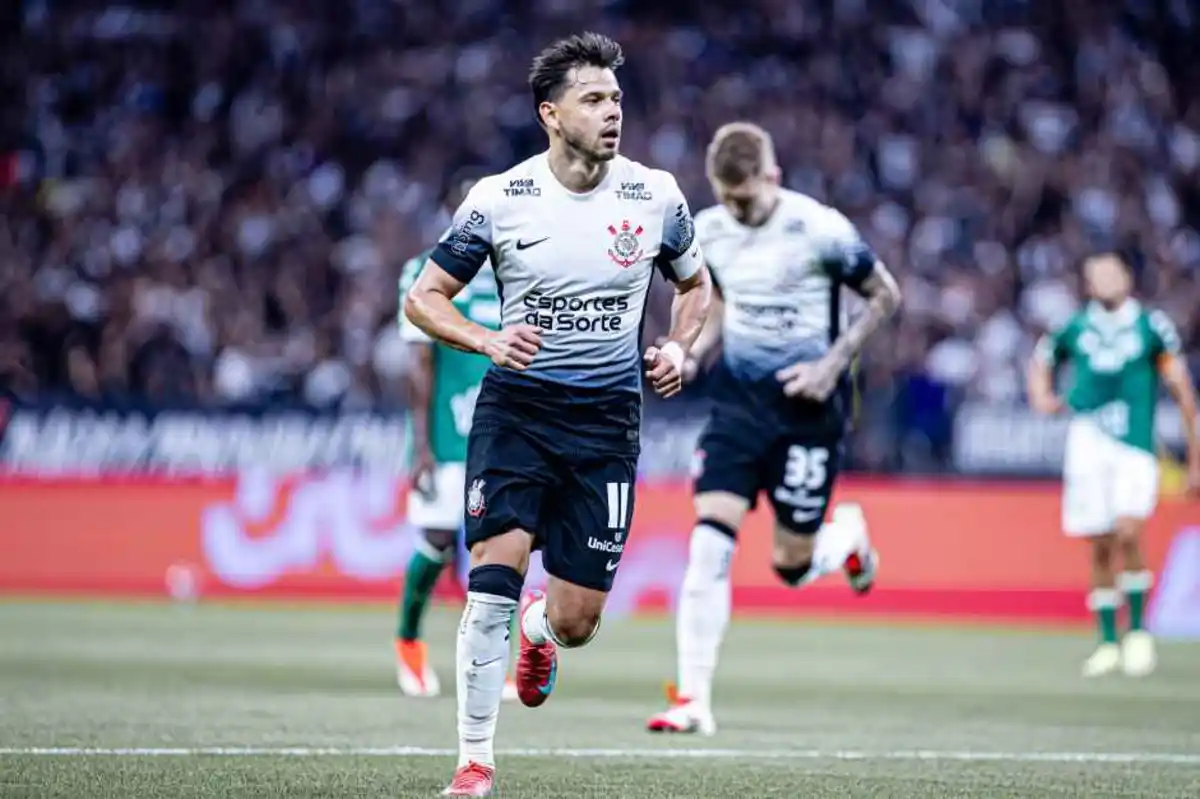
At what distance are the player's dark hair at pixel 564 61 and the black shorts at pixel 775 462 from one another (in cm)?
309

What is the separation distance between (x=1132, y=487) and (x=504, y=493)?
7.84 meters

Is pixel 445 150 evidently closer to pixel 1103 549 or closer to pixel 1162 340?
pixel 1103 549

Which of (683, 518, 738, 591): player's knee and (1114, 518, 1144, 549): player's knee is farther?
(1114, 518, 1144, 549): player's knee

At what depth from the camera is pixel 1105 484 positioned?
13977 millimetres

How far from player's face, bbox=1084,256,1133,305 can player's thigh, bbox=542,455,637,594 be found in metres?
7.28

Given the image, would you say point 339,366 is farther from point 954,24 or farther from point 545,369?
point 545,369

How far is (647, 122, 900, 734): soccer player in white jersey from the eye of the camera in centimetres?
960

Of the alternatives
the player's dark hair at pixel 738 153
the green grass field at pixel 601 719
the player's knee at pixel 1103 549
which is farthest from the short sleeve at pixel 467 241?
the player's knee at pixel 1103 549

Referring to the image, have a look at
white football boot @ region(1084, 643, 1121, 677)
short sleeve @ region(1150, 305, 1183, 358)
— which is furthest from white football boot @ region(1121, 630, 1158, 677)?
short sleeve @ region(1150, 305, 1183, 358)

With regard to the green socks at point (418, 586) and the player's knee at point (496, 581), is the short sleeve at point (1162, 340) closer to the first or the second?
the green socks at point (418, 586)

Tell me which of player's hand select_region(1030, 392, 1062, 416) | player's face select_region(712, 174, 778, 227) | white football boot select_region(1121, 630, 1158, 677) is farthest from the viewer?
player's hand select_region(1030, 392, 1062, 416)

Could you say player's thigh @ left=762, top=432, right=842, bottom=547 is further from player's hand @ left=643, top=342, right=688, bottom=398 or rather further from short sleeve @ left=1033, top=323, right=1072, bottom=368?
short sleeve @ left=1033, top=323, right=1072, bottom=368

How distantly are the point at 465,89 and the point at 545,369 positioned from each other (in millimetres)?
19591

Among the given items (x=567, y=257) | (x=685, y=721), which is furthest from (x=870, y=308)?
(x=567, y=257)
